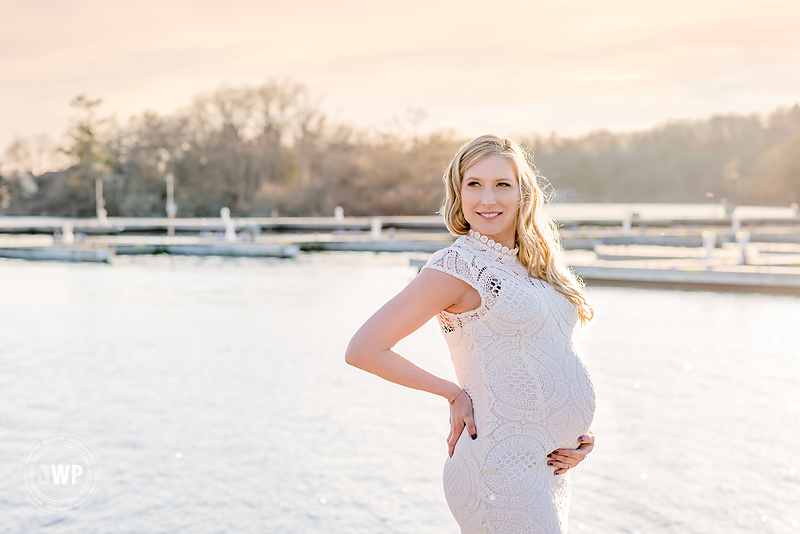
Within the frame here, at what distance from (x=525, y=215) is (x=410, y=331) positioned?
1.32 ft

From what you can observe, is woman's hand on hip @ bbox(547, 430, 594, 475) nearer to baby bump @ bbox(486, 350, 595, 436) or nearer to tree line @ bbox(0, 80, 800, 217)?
baby bump @ bbox(486, 350, 595, 436)

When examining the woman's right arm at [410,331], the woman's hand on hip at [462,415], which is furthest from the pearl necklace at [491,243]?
the woman's hand on hip at [462,415]

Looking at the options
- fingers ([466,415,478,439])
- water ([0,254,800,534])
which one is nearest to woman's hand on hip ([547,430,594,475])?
fingers ([466,415,478,439])

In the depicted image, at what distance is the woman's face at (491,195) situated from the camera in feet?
5.63

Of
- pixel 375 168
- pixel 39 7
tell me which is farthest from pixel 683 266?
pixel 39 7

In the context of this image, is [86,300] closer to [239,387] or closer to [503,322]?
[239,387]

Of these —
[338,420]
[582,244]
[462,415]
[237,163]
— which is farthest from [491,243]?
[237,163]

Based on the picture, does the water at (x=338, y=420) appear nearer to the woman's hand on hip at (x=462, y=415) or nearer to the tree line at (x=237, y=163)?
the woman's hand on hip at (x=462, y=415)

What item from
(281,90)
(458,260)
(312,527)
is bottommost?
(312,527)

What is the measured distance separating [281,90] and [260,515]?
49.8 metres

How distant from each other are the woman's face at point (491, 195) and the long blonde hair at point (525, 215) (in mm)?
17

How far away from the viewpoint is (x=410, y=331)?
1.61 m

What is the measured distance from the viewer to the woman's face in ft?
5.63

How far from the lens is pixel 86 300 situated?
69.5 ft
